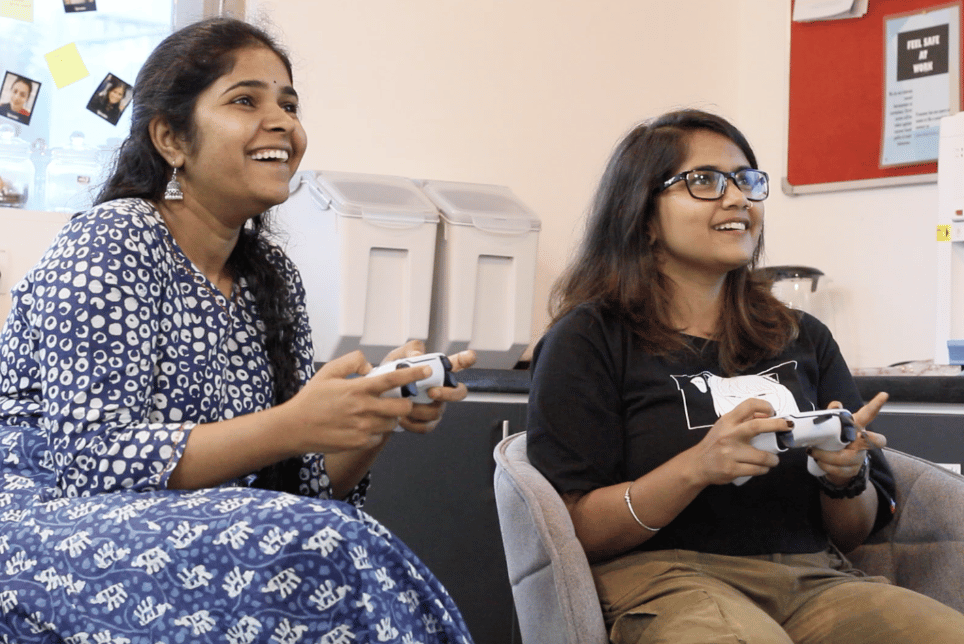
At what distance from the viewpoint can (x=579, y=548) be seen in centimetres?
128

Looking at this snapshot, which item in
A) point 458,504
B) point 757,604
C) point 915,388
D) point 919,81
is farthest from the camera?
point 919,81

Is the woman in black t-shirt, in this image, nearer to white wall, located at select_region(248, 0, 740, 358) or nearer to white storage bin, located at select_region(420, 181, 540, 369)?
white storage bin, located at select_region(420, 181, 540, 369)

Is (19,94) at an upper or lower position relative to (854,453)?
upper

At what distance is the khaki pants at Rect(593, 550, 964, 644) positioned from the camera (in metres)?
1.20

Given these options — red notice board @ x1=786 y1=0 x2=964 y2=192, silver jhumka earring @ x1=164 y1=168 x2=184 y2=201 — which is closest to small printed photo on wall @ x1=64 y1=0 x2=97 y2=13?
silver jhumka earring @ x1=164 y1=168 x2=184 y2=201

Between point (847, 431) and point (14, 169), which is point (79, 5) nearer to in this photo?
point (14, 169)

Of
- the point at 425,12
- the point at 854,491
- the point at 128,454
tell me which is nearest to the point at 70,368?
the point at 128,454

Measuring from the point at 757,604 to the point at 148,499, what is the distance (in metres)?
0.80

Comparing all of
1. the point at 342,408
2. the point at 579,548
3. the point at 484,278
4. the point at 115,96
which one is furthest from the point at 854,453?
the point at 115,96

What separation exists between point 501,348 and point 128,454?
1533 mm

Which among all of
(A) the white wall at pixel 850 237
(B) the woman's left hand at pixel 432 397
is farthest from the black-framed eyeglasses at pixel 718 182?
(A) the white wall at pixel 850 237

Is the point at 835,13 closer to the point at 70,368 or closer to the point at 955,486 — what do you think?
the point at 955,486

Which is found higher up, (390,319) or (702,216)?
(702,216)

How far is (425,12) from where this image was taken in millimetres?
2930
